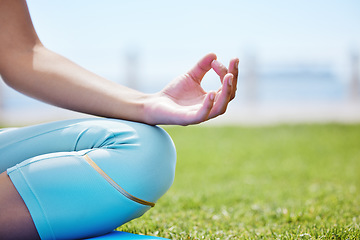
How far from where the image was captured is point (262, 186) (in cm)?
421

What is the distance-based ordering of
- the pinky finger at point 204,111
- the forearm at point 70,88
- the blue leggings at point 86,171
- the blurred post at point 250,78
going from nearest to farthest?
the pinky finger at point 204,111, the blue leggings at point 86,171, the forearm at point 70,88, the blurred post at point 250,78

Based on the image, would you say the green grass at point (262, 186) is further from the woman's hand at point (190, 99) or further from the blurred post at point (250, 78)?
the blurred post at point (250, 78)

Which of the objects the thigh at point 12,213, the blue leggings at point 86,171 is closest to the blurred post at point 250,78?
the blue leggings at point 86,171

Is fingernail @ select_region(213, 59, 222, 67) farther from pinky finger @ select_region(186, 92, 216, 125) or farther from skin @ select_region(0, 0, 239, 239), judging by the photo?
pinky finger @ select_region(186, 92, 216, 125)

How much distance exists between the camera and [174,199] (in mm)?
3301

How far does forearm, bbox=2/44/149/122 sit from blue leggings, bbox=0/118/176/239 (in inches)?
4.2

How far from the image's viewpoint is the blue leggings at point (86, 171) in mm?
1457

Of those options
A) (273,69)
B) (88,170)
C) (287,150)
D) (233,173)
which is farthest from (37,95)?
(273,69)

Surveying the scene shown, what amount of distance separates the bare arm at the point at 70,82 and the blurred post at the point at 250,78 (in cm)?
978

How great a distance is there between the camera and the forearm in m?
1.72

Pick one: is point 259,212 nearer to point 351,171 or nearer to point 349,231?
point 349,231

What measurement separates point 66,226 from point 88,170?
0.23 metres

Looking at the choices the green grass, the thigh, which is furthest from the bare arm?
the green grass

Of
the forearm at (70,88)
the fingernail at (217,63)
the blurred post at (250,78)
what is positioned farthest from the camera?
the blurred post at (250,78)
